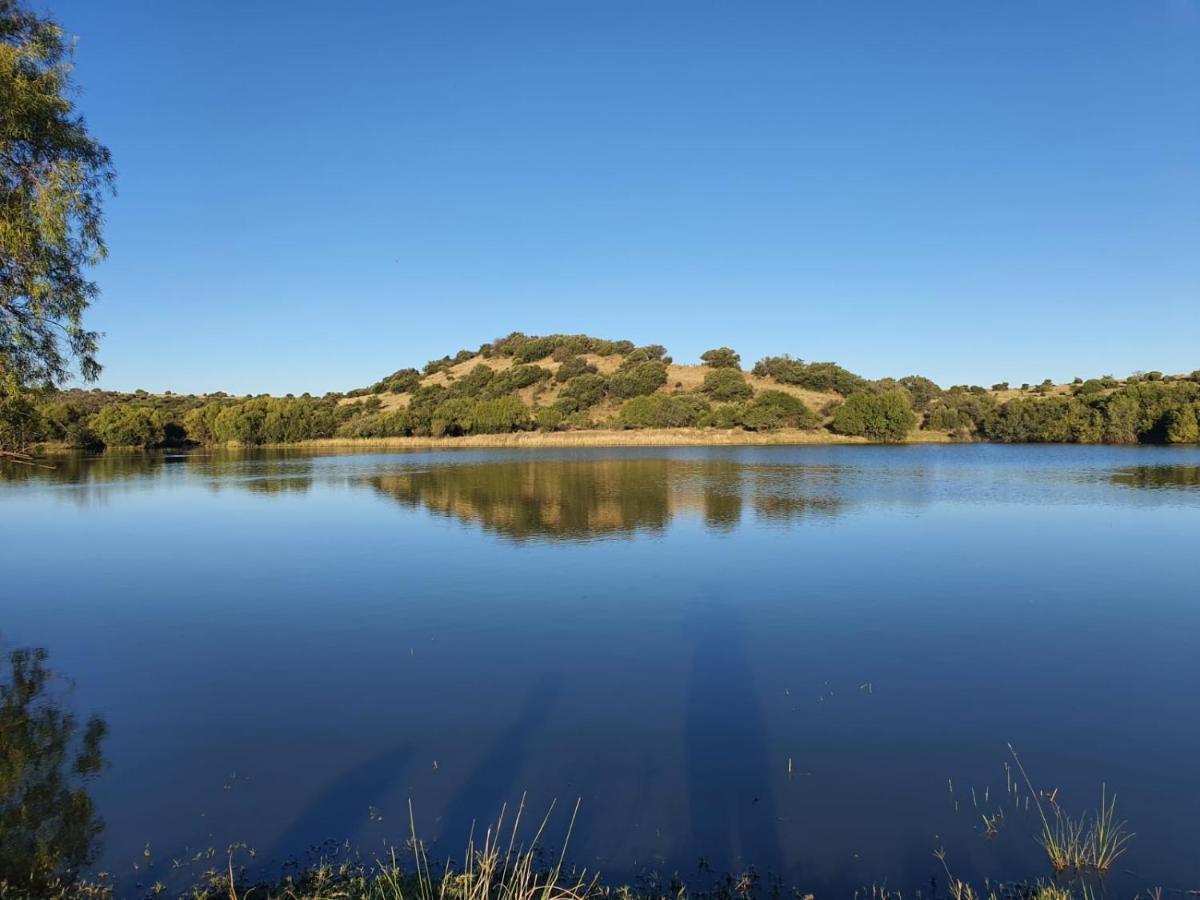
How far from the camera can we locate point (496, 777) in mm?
8477

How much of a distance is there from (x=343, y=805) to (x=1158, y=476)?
173 feet

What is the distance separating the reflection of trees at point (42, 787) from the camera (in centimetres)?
700

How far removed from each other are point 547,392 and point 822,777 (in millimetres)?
124147

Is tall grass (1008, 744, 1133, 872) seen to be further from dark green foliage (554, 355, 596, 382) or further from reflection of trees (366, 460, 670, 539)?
dark green foliage (554, 355, 596, 382)

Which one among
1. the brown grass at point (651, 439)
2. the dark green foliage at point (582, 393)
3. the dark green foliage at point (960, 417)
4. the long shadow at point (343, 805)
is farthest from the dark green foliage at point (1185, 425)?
the long shadow at point (343, 805)

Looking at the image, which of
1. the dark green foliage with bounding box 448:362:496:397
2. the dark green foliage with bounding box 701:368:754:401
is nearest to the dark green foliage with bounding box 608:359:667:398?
the dark green foliage with bounding box 701:368:754:401

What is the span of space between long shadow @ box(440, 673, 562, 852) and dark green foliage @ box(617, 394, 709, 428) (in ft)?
326

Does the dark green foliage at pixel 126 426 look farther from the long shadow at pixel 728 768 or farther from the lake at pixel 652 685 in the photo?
the long shadow at pixel 728 768

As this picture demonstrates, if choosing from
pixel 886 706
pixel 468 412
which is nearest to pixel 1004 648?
pixel 886 706

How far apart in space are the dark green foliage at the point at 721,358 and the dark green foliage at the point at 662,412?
93.3 feet

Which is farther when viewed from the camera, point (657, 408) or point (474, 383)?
point (474, 383)

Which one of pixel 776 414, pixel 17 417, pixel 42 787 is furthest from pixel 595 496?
pixel 776 414

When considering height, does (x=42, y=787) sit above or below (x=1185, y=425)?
below

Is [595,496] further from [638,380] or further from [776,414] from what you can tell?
[638,380]
